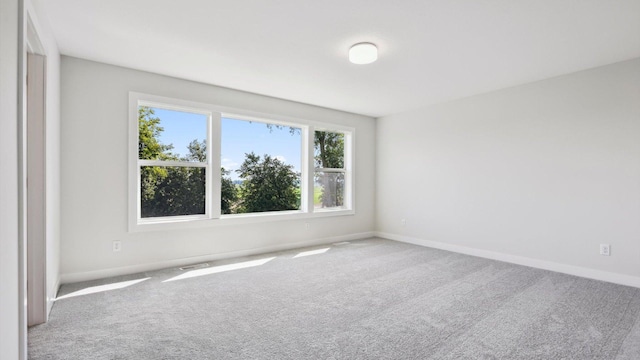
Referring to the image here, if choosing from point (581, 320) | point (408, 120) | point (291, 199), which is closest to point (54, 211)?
point (291, 199)

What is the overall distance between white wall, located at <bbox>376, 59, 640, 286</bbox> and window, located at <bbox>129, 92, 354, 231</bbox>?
142cm

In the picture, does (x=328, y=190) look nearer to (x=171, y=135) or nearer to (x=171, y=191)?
(x=171, y=191)

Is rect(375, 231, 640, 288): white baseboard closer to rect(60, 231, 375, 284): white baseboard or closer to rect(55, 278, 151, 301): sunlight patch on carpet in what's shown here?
rect(60, 231, 375, 284): white baseboard

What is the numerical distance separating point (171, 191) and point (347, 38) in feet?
9.32

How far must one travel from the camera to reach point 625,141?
134 inches

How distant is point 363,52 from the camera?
3006mm

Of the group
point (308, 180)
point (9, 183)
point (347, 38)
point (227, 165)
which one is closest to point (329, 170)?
point (308, 180)

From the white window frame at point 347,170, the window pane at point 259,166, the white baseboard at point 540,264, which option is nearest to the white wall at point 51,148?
the window pane at point 259,166

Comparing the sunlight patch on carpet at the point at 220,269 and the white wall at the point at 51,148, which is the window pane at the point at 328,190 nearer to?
the sunlight patch on carpet at the point at 220,269

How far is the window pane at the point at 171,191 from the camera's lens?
385 cm

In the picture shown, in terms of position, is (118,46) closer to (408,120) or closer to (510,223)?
(408,120)

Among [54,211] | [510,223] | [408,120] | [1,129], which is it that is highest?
[408,120]

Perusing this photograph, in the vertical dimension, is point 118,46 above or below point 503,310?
above

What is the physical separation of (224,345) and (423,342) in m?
1.37
